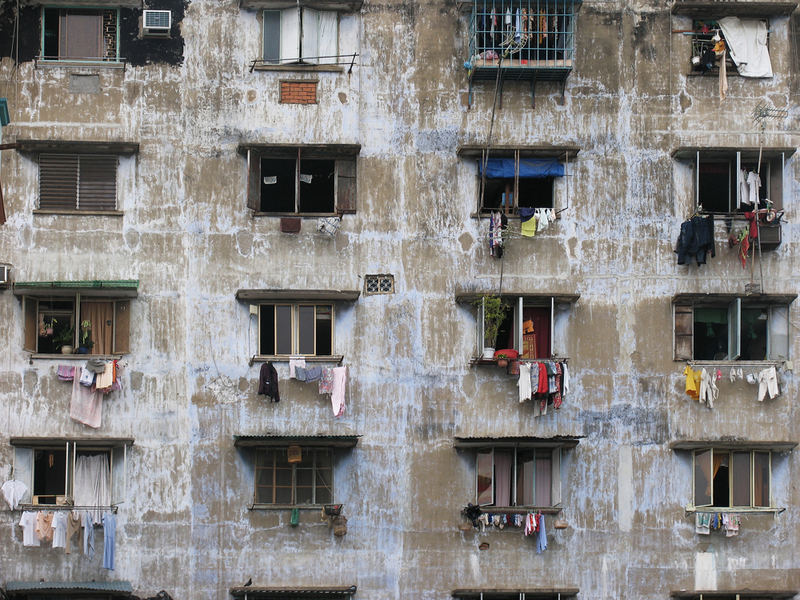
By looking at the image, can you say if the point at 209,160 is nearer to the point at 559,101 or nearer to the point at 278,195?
the point at 278,195

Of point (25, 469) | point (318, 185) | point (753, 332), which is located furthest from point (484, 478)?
point (25, 469)

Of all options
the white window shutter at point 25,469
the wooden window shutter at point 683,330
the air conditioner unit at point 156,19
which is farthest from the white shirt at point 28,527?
the wooden window shutter at point 683,330

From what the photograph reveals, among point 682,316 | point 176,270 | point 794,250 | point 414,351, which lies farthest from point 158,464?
Answer: point 794,250

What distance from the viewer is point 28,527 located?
1981 cm

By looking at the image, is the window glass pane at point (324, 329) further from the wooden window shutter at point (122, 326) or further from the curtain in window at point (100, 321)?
the curtain in window at point (100, 321)

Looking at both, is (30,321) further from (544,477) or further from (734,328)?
(734,328)

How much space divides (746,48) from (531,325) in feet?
20.6

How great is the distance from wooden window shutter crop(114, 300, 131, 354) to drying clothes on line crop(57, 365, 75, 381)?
2.63 ft

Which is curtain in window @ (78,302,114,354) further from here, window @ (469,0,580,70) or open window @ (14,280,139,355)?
window @ (469,0,580,70)

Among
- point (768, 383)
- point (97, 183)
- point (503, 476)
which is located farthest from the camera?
point (97, 183)

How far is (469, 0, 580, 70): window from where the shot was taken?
20469 mm

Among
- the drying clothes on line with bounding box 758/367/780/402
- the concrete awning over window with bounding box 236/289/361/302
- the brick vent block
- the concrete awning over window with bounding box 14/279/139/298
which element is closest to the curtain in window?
the concrete awning over window with bounding box 14/279/139/298

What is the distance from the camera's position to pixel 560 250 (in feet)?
68.0

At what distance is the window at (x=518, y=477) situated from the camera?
67.0ft
